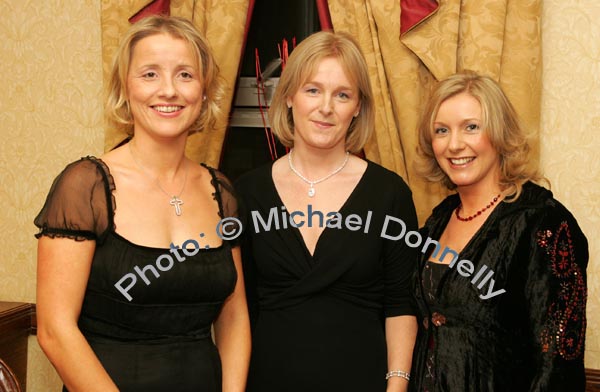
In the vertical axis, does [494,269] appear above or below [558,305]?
above

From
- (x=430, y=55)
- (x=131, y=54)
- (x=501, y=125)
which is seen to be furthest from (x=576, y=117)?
(x=131, y=54)

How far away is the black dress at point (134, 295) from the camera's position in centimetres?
163

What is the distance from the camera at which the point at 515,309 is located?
5.80 feet

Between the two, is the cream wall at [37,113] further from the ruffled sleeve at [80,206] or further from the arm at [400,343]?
the ruffled sleeve at [80,206]

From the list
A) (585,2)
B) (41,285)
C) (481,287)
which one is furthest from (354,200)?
(585,2)

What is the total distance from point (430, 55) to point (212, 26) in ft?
2.92

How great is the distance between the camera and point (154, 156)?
1.83 meters

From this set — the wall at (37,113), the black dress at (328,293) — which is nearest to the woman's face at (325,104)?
the black dress at (328,293)

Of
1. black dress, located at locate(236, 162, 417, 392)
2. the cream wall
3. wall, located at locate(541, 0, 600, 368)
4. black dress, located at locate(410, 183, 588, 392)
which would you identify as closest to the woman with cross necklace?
black dress, located at locate(236, 162, 417, 392)

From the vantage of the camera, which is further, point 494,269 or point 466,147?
point 466,147

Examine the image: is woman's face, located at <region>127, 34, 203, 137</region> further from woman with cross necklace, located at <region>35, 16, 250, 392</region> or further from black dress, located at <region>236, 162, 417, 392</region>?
black dress, located at <region>236, 162, 417, 392</region>

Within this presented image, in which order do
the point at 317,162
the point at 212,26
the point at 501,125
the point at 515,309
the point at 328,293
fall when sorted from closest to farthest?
the point at 515,309, the point at 501,125, the point at 328,293, the point at 317,162, the point at 212,26

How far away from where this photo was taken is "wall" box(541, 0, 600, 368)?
2451 millimetres

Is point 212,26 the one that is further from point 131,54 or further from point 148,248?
point 148,248
